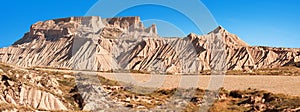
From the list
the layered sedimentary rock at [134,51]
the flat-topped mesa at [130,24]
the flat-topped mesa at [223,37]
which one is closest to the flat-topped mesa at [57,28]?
the layered sedimentary rock at [134,51]

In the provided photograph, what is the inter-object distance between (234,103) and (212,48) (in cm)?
9815

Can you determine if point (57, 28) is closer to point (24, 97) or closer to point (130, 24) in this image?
point (130, 24)

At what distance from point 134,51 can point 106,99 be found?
111m

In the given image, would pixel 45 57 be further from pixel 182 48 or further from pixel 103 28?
pixel 182 48

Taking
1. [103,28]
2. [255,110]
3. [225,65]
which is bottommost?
[255,110]

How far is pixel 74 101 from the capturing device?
2842 cm

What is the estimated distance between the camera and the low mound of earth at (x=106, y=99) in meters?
23.4

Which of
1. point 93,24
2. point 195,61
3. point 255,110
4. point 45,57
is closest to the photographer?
point 255,110

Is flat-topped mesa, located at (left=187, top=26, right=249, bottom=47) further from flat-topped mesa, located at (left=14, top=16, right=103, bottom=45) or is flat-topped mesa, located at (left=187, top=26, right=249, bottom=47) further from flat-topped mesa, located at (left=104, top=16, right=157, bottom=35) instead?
flat-topped mesa, located at (left=14, top=16, right=103, bottom=45)

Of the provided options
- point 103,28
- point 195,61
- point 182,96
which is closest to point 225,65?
point 195,61

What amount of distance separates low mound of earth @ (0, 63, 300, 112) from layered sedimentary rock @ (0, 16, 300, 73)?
226 feet

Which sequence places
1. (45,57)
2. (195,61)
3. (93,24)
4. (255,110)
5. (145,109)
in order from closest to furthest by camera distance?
(145,109) < (255,110) < (195,61) < (45,57) < (93,24)

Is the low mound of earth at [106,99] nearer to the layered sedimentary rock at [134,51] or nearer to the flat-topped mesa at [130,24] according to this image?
the layered sedimentary rock at [134,51]

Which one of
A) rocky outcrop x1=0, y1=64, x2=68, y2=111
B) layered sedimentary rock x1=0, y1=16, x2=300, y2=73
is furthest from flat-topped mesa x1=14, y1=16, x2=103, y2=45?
rocky outcrop x1=0, y1=64, x2=68, y2=111
